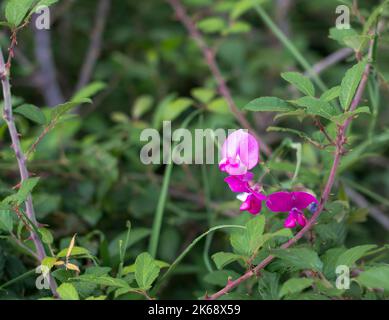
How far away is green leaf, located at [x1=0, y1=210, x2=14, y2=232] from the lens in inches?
43.5

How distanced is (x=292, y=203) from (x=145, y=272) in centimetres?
28

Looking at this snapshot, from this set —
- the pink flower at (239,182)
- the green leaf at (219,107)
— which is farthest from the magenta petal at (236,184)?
the green leaf at (219,107)

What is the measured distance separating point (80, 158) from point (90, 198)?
13 centimetres

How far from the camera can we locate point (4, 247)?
4.28 feet

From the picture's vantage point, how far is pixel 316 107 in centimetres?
100

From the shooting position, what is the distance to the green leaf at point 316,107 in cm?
100

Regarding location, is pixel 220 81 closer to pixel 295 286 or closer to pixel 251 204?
pixel 251 204

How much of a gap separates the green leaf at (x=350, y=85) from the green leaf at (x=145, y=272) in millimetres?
400

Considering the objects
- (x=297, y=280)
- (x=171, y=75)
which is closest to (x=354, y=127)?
(x=171, y=75)

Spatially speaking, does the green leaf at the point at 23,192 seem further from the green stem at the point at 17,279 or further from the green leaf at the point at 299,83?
the green leaf at the point at 299,83

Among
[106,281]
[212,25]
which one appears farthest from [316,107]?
[212,25]

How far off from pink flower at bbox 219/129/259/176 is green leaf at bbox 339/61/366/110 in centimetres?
17

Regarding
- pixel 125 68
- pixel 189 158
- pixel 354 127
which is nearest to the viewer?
pixel 189 158

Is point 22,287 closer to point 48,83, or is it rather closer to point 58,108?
point 58,108
